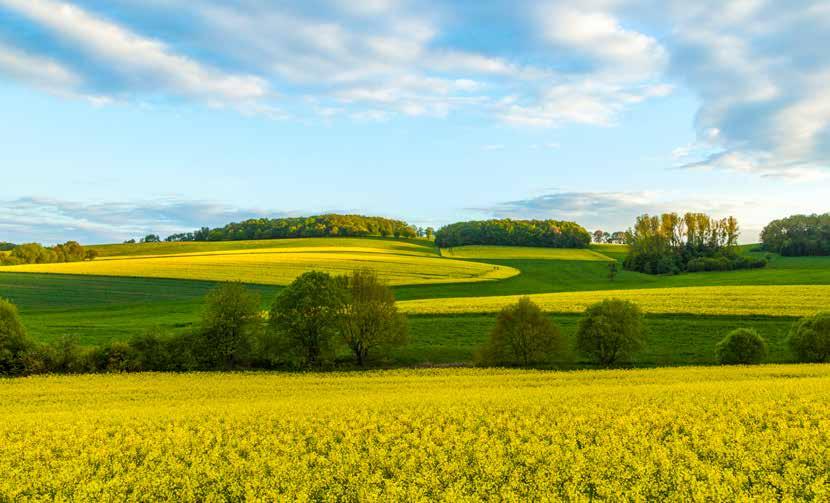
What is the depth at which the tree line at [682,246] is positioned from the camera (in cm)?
Result: 11312

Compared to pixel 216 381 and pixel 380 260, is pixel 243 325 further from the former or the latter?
pixel 380 260

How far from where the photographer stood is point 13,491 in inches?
439

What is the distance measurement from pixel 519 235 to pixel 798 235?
238 ft

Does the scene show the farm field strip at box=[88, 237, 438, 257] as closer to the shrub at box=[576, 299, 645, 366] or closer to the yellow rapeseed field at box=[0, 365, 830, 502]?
the shrub at box=[576, 299, 645, 366]

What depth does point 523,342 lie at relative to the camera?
3731 cm

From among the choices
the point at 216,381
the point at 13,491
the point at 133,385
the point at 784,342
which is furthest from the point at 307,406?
the point at 784,342

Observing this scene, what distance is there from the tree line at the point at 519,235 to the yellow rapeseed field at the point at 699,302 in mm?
90678

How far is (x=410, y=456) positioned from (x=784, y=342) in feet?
138

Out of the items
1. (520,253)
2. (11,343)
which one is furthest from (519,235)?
(11,343)

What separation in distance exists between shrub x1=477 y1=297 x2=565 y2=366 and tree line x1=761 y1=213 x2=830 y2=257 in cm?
11735

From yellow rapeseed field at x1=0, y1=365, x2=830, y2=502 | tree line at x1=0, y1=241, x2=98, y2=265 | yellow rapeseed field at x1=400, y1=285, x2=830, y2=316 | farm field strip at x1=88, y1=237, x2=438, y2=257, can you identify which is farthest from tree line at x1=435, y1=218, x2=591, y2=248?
yellow rapeseed field at x1=0, y1=365, x2=830, y2=502

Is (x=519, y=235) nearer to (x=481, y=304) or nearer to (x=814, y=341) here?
(x=481, y=304)

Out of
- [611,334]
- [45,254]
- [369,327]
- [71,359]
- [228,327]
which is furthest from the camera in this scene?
[45,254]

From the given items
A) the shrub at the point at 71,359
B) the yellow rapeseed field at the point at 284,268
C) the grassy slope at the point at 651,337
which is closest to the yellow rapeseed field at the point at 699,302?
the grassy slope at the point at 651,337
